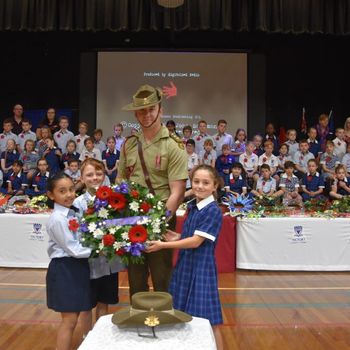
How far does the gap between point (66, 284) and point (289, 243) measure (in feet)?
11.5

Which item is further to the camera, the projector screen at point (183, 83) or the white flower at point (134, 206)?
the projector screen at point (183, 83)

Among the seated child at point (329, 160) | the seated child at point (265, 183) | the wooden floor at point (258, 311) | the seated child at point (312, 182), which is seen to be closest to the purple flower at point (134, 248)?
the wooden floor at point (258, 311)

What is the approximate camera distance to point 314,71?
12.0 meters

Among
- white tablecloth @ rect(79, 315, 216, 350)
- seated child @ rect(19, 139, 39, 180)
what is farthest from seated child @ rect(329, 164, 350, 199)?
white tablecloth @ rect(79, 315, 216, 350)

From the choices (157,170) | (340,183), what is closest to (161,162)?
(157,170)

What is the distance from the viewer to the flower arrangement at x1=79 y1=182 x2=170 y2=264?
6.95ft

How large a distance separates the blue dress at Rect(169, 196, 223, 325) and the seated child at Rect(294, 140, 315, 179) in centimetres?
658

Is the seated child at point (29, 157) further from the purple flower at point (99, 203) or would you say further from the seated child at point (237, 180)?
the purple flower at point (99, 203)

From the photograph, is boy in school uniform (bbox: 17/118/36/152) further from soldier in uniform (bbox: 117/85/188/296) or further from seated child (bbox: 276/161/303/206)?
soldier in uniform (bbox: 117/85/188/296)

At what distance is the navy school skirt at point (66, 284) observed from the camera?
2.65m

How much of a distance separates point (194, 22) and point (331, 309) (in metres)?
6.92

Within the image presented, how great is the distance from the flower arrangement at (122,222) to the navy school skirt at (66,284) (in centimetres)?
45

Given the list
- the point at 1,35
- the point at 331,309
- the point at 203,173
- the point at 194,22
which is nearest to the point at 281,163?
the point at 194,22

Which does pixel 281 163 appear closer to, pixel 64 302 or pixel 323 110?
pixel 323 110
